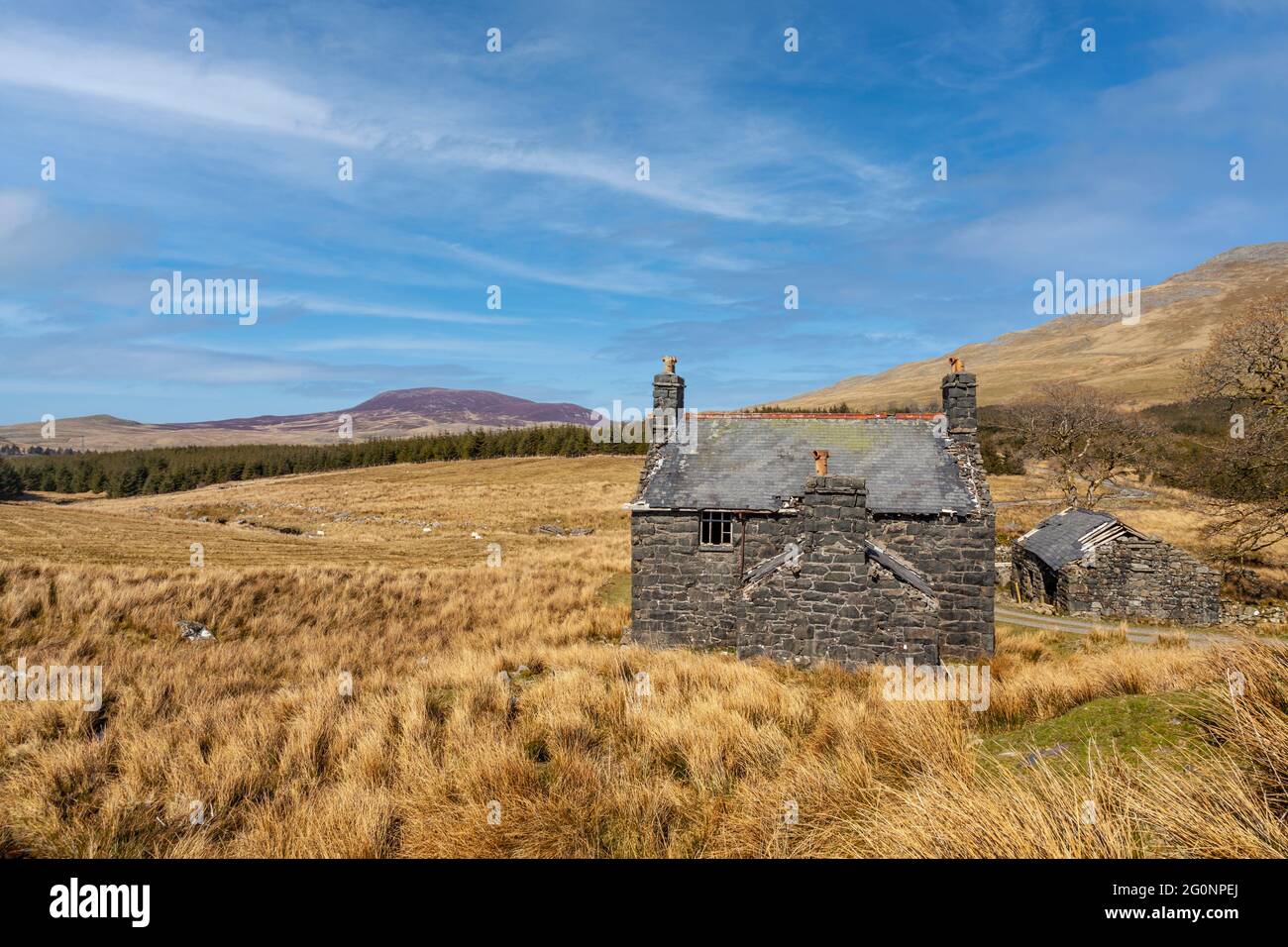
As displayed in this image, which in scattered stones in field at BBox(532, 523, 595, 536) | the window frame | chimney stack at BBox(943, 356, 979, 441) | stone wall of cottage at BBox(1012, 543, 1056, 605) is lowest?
stone wall of cottage at BBox(1012, 543, 1056, 605)

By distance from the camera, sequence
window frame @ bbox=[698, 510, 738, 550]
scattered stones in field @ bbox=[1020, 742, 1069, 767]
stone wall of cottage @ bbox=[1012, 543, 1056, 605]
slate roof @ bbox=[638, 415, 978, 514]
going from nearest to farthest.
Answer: scattered stones in field @ bbox=[1020, 742, 1069, 767]
slate roof @ bbox=[638, 415, 978, 514]
window frame @ bbox=[698, 510, 738, 550]
stone wall of cottage @ bbox=[1012, 543, 1056, 605]

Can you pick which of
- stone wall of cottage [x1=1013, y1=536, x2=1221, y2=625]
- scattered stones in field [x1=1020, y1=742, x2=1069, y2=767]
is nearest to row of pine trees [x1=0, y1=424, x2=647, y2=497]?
stone wall of cottage [x1=1013, y1=536, x2=1221, y2=625]

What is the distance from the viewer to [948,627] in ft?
53.5

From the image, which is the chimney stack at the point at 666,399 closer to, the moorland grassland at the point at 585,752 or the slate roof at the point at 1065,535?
the moorland grassland at the point at 585,752

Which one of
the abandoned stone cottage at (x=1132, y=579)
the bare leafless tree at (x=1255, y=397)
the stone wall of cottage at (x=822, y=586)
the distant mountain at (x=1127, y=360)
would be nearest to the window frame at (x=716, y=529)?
the stone wall of cottage at (x=822, y=586)

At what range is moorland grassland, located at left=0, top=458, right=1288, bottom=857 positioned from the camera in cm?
425

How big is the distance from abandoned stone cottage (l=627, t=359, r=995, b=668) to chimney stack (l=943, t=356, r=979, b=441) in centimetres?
4

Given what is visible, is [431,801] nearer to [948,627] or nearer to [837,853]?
[837,853]

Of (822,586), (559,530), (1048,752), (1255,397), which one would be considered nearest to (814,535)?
(822,586)

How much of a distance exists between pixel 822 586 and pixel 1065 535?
57.9 ft

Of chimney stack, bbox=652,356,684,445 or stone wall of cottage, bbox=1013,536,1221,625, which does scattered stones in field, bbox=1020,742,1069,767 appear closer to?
chimney stack, bbox=652,356,684,445

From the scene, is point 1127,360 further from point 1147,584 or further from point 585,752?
point 585,752
